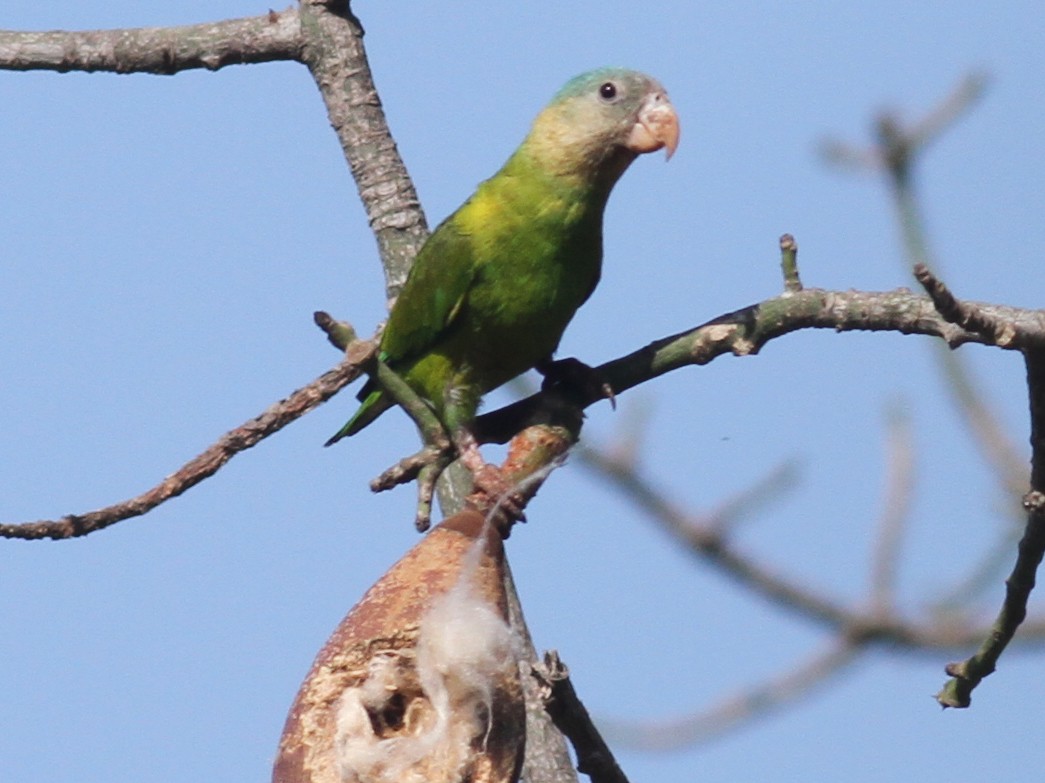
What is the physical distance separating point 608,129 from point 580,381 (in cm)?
100

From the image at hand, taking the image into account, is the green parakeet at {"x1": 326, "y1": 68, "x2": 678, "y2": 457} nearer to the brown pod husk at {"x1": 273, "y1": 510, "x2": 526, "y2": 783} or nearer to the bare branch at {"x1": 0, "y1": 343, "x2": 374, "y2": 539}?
the bare branch at {"x1": 0, "y1": 343, "x2": 374, "y2": 539}

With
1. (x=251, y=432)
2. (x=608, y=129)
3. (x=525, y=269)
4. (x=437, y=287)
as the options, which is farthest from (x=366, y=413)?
(x=251, y=432)

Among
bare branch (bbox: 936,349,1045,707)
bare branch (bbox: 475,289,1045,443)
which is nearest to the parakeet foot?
bare branch (bbox: 475,289,1045,443)

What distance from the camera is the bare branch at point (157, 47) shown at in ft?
15.4

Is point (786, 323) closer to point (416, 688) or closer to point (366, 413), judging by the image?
point (416, 688)

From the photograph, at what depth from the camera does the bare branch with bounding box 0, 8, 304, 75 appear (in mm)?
4691

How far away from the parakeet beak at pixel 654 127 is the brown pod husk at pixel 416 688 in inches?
89.8

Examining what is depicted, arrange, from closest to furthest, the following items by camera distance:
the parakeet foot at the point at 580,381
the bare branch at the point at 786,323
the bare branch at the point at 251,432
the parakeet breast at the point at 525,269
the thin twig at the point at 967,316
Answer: the thin twig at the point at 967,316, the bare branch at the point at 251,432, the bare branch at the point at 786,323, the parakeet foot at the point at 580,381, the parakeet breast at the point at 525,269

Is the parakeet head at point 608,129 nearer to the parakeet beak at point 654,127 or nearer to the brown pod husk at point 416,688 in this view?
the parakeet beak at point 654,127

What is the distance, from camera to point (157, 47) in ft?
15.4

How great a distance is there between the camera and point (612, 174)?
4566 millimetres

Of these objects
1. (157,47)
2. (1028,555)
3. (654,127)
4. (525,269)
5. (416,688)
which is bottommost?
(1028,555)

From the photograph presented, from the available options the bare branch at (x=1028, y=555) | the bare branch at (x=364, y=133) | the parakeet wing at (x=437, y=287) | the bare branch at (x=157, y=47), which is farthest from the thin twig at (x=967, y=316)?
the bare branch at (x=157, y=47)

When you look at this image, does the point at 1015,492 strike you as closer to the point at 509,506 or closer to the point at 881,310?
the point at 881,310
